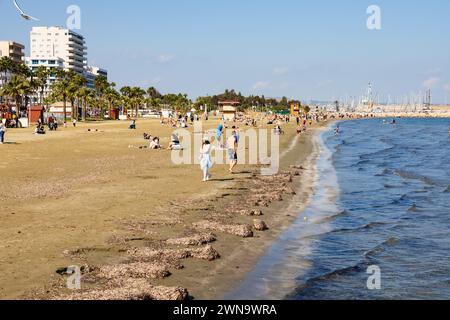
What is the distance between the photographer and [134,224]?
1477 cm

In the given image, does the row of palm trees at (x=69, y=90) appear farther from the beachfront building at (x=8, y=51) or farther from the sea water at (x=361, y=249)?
the sea water at (x=361, y=249)

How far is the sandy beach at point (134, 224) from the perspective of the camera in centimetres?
1027

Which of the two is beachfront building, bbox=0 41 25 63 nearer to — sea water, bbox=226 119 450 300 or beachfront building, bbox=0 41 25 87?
beachfront building, bbox=0 41 25 87

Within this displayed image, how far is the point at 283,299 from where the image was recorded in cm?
988

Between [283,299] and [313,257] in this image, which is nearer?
[283,299]

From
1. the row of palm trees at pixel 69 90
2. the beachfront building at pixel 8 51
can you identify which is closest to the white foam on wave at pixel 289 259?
the row of palm trees at pixel 69 90

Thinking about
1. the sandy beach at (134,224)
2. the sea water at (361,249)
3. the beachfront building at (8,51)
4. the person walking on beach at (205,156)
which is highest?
the beachfront building at (8,51)

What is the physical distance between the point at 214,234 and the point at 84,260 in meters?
4.21

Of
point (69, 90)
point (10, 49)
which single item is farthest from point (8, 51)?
point (69, 90)

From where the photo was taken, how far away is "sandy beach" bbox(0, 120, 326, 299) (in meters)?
10.3

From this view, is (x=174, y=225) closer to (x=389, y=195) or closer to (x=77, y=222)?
(x=77, y=222)

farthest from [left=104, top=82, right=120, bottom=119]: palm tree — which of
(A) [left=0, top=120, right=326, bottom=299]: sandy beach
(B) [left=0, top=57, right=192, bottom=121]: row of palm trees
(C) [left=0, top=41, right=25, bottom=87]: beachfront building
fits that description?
(A) [left=0, top=120, right=326, bottom=299]: sandy beach

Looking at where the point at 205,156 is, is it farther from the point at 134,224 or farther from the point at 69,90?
the point at 69,90
